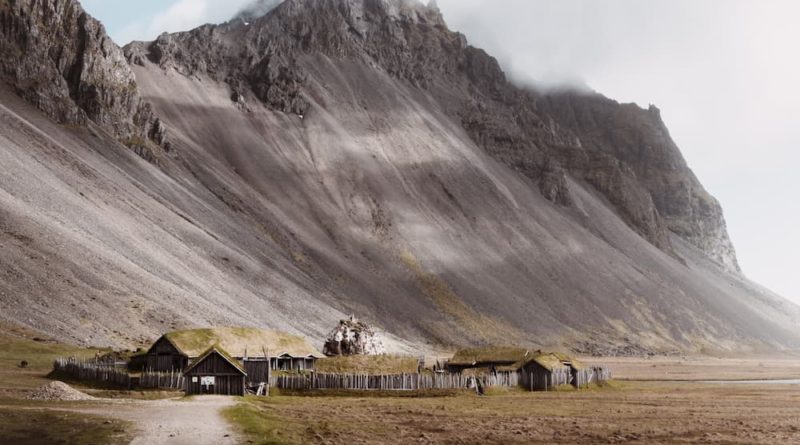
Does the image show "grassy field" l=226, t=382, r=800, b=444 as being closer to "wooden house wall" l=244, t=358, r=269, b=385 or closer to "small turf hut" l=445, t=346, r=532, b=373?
"wooden house wall" l=244, t=358, r=269, b=385

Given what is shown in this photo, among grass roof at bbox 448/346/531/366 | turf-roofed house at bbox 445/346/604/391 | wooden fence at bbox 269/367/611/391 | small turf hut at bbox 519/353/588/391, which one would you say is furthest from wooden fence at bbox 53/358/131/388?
small turf hut at bbox 519/353/588/391

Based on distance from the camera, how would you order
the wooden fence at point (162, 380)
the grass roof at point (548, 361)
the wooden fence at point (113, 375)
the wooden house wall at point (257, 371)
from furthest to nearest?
the grass roof at point (548, 361), the wooden house wall at point (257, 371), the wooden fence at point (113, 375), the wooden fence at point (162, 380)

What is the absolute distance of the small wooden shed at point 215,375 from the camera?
60094mm

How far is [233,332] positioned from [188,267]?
46479 mm

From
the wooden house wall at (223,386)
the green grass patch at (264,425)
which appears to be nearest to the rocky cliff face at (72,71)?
the wooden house wall at (223,386)

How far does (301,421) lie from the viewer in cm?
4509

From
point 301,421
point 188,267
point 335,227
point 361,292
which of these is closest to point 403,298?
point 361,292

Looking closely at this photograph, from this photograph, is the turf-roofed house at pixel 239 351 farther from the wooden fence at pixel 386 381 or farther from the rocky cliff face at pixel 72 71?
the rocky cliff face at pixel 72 71

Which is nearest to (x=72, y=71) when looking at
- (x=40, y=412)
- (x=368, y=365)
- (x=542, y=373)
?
(x=368, y=365)

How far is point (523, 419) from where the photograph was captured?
48531 millimetres

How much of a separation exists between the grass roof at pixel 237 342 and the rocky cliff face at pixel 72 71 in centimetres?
8684

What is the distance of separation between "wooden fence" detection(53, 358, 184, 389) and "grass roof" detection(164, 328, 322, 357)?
135 inches

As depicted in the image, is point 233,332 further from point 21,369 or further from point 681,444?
point 681,444

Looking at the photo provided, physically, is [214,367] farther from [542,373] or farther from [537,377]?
[542,373]
